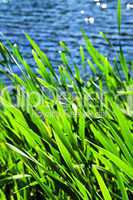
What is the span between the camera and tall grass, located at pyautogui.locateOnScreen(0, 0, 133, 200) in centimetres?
117

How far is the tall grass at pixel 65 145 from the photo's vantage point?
1.17 metres

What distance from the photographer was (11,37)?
20234 millimetres

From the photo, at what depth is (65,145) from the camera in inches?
50.2

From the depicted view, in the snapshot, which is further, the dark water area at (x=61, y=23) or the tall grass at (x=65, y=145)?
the dark water area at (x=61, y=23)

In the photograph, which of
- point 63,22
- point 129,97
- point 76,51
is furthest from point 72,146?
point 63,22

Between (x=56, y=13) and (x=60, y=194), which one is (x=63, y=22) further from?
(x=60, y=194)

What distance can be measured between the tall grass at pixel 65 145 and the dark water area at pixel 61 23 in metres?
13.3

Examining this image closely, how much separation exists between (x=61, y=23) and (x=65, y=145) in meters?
23.4

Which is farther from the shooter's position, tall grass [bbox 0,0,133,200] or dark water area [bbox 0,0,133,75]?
dark water area [bbox 0,0,133,75]

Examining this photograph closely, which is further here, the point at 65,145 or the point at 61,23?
the point at 61,23

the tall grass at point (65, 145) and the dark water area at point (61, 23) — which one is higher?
the tall grass at point (65, 145)

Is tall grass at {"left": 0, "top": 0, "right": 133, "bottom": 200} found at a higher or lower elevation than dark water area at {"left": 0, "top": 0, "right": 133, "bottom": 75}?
higher

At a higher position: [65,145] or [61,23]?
[65,145]

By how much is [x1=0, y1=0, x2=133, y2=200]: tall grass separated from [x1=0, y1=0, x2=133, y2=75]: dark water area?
523 inches
